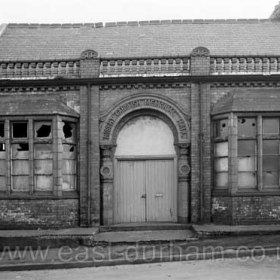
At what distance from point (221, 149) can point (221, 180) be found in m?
0.94

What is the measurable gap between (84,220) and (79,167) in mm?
1612

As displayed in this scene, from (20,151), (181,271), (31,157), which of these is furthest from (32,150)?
(181,271)

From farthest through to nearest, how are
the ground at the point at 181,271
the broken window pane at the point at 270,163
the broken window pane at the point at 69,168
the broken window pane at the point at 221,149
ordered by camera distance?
the broken window pane at the point at 69,168 → the broken window pane at the point at 221,149 → the broken window pane at the point at 270,163 → the ground at the point at 181,271

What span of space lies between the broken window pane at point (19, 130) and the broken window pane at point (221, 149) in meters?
5.79

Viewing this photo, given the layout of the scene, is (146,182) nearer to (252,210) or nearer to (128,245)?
(128,245)

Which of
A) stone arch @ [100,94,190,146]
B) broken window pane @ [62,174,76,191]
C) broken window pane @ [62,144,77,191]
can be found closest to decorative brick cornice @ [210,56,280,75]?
stone arch @ [100,94,190,146]

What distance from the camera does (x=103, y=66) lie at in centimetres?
1656

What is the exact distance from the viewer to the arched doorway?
16672mm

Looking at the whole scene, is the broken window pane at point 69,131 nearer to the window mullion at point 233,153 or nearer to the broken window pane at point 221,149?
the broken window pane at point 221,149

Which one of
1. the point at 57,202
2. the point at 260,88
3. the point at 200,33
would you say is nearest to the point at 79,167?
the point at 57,202

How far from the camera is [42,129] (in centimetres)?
1620

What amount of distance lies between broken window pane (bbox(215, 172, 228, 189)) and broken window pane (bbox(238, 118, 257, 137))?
4.30ft

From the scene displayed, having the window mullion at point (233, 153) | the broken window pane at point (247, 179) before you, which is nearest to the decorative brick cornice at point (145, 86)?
the window mullion at point (233, 153)

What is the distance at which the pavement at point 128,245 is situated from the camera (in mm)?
12617
